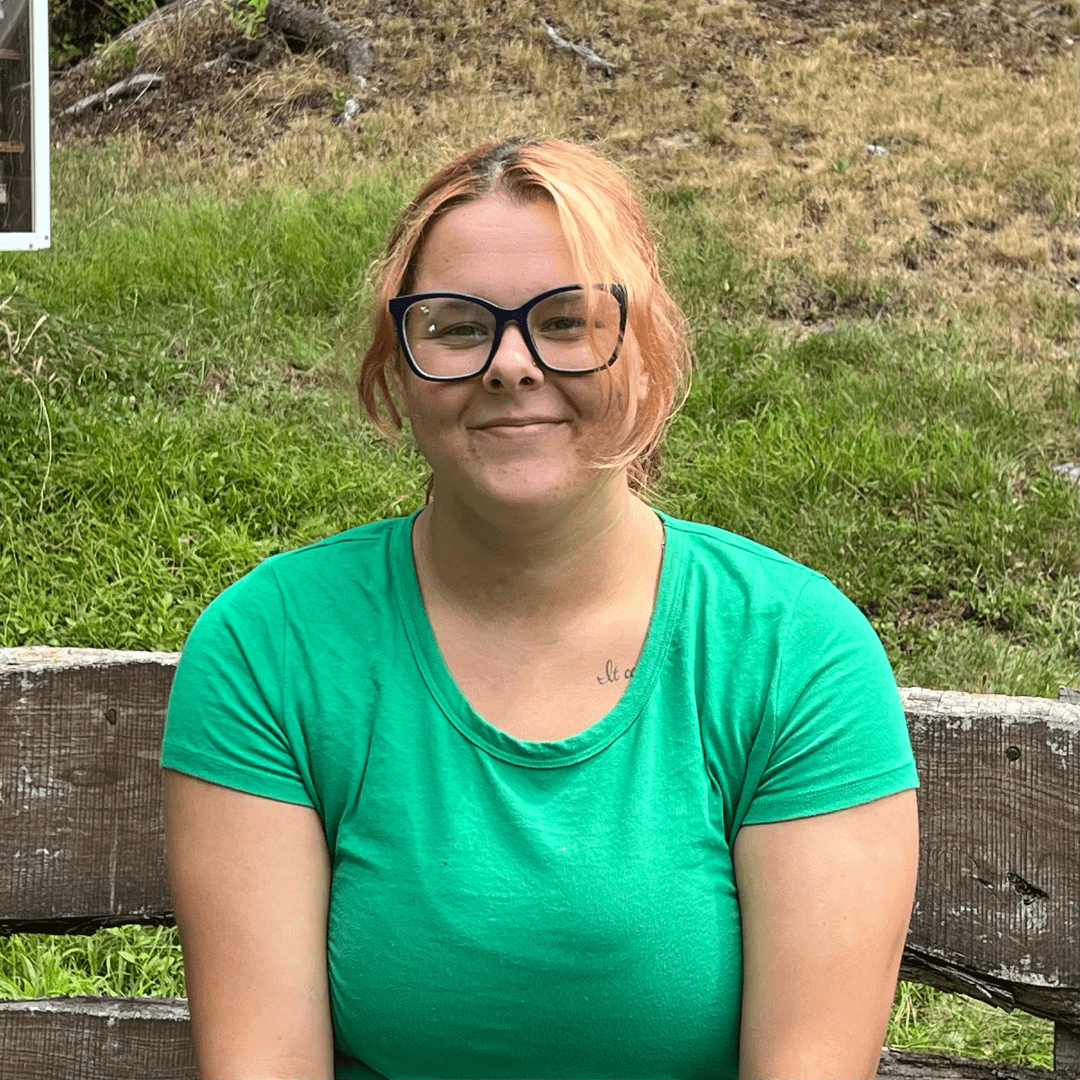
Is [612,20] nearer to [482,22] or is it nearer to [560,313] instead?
[482,22]

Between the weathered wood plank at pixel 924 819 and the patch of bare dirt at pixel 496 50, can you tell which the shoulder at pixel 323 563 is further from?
the patch of bare dirt at pixel 496 50

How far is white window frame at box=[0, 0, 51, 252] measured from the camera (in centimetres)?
498

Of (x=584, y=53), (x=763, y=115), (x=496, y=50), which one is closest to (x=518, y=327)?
(x=763, y=115)

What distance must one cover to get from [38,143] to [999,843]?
4.29 m

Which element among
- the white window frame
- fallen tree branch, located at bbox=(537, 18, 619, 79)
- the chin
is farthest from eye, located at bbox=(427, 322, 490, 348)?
fallen tree branch, located at bbox=(537, 18, 619, 79)

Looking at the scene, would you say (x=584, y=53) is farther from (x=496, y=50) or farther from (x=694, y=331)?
(x=694, y=331)

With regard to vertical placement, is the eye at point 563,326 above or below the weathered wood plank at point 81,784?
above

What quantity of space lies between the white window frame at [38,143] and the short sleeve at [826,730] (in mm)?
4035

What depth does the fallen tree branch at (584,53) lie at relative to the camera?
7.36m

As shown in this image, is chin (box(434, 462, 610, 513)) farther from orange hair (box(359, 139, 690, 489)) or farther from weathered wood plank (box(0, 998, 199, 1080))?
weathered wood plank (box(0, 998, 199, 1080))

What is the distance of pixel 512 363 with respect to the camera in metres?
1.55

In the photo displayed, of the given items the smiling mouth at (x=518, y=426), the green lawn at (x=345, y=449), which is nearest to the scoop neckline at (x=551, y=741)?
the smiling mouth at (x=518, y=426)

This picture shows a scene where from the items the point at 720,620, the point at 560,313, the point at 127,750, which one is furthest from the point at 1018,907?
the point at 127,750

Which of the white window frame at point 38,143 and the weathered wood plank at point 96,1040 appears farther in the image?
the white window frame at point 38,143
